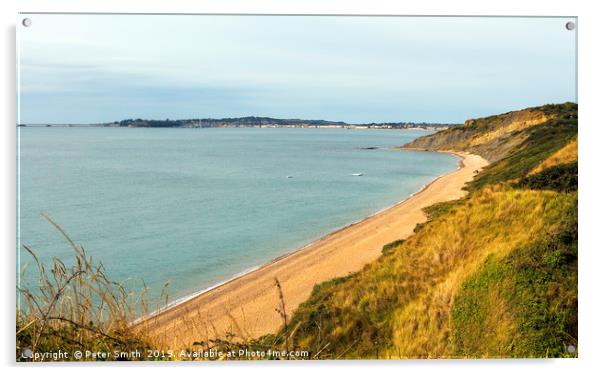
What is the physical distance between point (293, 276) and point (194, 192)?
291cm

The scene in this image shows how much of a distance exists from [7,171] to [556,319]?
5.78 meters

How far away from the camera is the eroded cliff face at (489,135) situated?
7.44 metres

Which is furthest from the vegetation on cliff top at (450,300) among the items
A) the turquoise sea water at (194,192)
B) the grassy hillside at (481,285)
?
the turquoise sea water at (194,192)

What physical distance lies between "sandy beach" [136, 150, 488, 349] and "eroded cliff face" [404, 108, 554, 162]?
60 centimetres

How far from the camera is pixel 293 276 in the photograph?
25.5ft

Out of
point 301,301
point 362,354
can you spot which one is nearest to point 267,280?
point 301,301

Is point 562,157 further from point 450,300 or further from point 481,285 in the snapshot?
point 450,300

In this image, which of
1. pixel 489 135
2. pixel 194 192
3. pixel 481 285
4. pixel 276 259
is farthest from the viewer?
pixel 194 192

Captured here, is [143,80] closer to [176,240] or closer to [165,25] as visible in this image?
[165,25]

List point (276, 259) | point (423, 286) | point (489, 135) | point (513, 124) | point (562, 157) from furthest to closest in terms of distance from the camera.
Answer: point (276, 259) < point (489, 135) < point (513, 124) < point (562, 157) < point (423, 286)

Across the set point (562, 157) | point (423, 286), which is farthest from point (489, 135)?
point (423, 286)

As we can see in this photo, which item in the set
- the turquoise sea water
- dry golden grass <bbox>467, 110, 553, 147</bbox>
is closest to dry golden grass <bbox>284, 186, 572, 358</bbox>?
dry golden grass <bbox>467, 110, 553, 147</bbox>

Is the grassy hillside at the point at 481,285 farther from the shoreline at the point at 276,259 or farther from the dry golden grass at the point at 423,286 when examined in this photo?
the shoreline at the point at 276,259
